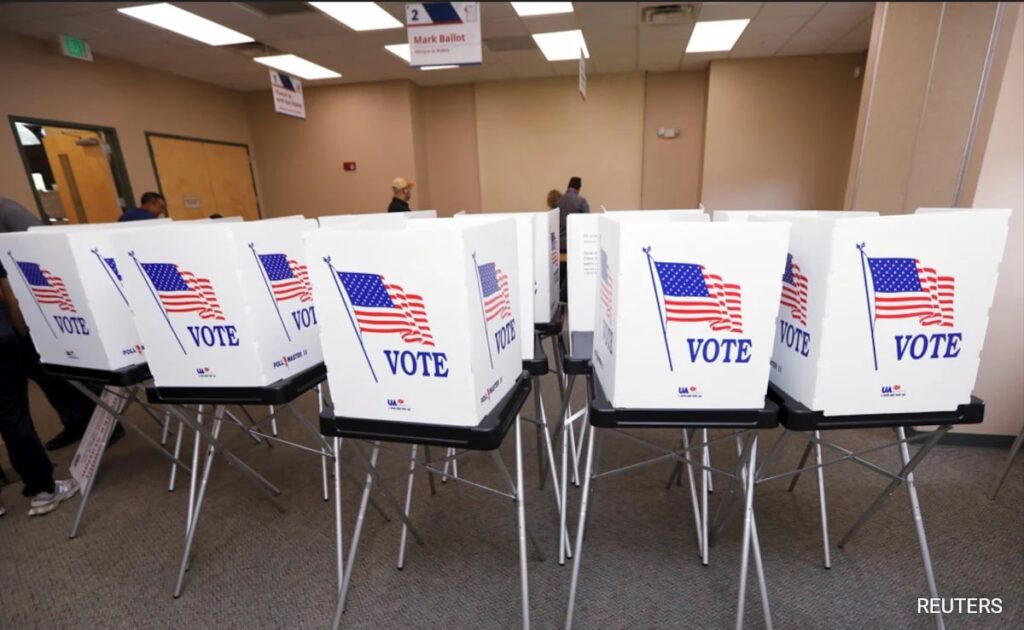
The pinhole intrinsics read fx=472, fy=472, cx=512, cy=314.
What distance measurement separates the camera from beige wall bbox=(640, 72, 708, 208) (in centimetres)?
623

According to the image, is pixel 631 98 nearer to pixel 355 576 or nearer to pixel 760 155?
pixel 760 155

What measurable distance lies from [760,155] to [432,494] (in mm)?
5950

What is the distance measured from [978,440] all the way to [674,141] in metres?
5.05

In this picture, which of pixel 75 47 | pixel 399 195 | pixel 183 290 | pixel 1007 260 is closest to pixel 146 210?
pixel 75 47

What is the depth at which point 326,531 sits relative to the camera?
1.90 metres

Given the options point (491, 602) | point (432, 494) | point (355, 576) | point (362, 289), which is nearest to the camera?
point (362, 289)

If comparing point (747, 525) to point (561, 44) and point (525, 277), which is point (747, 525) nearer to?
point (525, 277)

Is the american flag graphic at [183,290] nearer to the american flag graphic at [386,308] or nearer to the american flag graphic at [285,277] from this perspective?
the american flag graphic at [285,277]

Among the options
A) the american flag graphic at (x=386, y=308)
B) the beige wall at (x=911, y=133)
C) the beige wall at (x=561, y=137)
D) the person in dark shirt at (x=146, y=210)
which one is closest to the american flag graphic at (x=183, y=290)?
the american flag graphic at (x=386, y=308)

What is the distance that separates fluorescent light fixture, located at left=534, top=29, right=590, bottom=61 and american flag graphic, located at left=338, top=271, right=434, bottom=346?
433cm

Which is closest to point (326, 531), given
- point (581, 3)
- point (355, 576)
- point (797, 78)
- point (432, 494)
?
point (355, 576)

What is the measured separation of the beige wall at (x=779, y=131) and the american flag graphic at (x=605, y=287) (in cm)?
565

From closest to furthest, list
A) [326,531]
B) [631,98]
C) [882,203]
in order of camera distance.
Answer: [326,531], [882,203], [631,98]

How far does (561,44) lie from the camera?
505 centimetres
